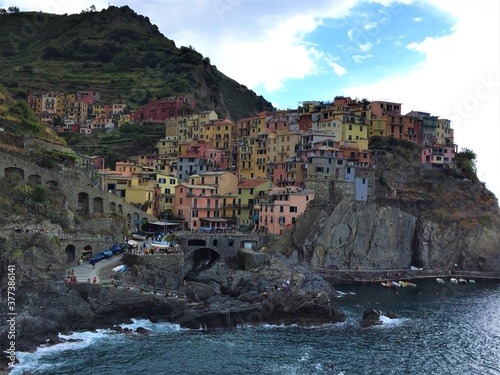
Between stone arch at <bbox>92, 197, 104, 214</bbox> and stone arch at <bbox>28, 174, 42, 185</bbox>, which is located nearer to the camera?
stone arch at <bbox>28, 174, 42, 185</bbox>

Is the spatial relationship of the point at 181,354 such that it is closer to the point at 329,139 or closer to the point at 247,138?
the point at 329,139

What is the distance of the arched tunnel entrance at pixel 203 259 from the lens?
252 feet

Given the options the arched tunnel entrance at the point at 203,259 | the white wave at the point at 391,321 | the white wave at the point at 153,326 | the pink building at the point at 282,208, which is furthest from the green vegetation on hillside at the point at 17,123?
the white wave at the point at 391,321

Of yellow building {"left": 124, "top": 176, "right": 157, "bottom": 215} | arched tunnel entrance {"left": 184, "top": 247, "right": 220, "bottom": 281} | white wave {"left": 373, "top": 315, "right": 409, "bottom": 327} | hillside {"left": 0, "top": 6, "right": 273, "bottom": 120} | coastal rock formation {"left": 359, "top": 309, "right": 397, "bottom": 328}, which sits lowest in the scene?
white wave {"left": 373, "top": 315, "right": 409, "bottom": 327}

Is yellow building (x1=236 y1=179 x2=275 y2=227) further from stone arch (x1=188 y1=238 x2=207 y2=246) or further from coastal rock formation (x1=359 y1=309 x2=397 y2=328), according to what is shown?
coastal rock formation (x1=359 y1=309 x2=397 y2=328)

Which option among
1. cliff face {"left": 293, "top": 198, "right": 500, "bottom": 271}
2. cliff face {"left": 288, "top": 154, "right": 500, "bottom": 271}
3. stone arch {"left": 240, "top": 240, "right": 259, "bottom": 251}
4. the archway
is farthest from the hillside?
the archway

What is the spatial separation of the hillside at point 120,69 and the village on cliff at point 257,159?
2254 cm

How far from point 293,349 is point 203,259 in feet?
108

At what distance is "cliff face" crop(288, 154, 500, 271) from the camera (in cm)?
8400

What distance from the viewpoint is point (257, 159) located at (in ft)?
327

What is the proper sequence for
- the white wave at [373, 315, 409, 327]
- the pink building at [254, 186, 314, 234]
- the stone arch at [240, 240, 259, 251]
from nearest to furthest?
1. the white wave at [373, 315, 409, 327]
2. the stone arch at [240, 240, 259, 251]
3. the pink building at [254, 186, 314, 234]

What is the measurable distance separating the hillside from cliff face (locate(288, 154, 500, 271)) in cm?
5912

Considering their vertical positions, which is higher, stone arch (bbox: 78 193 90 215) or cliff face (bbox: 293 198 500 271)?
stone arch (bbox: 78 193 90 215)

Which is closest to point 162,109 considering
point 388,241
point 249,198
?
point 249,198
